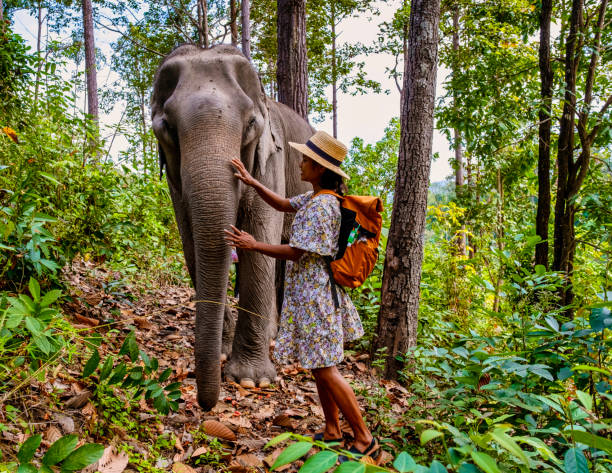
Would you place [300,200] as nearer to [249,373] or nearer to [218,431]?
[218,431]

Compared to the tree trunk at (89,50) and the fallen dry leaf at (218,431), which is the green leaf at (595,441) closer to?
the fallen dry leaf at (218,431)

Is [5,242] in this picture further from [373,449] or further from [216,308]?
[373,449]

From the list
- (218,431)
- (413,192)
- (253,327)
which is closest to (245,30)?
(413,192)

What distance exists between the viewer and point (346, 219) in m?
2.94

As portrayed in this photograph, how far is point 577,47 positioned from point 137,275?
6493 mm

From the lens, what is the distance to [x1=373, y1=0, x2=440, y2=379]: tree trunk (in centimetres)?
443

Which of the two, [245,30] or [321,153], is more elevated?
[245,30]

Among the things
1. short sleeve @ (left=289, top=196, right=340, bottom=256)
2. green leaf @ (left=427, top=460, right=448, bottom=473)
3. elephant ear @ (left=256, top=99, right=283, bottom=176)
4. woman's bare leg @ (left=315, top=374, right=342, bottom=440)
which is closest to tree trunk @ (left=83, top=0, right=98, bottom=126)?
elephant ear @ (left=256, top=99, right=283, bottom=176)

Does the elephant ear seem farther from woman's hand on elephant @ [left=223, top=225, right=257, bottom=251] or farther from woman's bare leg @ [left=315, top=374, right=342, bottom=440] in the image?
woman's bare leg @ [left=315, top=374, right=342, bottom=440]

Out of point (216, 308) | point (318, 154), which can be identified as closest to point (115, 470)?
point (216, 308)

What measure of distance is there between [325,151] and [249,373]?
2.28 m

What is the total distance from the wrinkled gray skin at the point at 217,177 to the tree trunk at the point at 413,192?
1179 millimetres

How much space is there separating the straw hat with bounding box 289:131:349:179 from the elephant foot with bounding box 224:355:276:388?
2.18 m

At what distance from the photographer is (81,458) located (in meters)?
1.42
